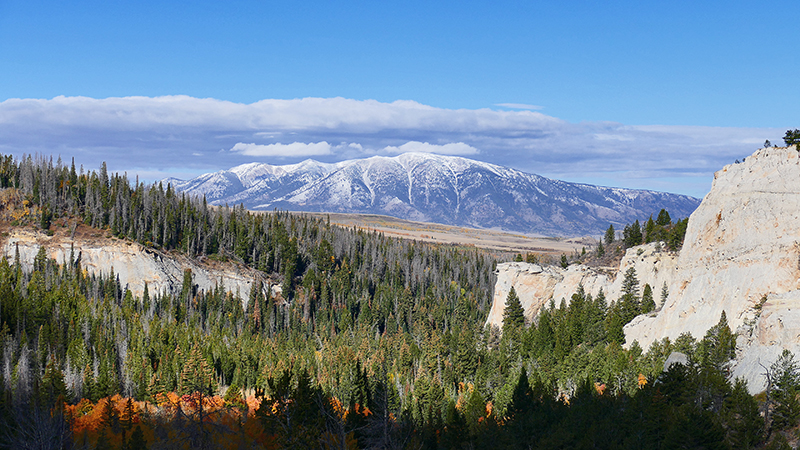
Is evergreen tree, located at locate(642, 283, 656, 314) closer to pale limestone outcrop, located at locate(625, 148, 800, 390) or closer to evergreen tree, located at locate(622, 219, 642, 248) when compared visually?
pale limestone outcrop, located at locate(625, 148, 800, 390)

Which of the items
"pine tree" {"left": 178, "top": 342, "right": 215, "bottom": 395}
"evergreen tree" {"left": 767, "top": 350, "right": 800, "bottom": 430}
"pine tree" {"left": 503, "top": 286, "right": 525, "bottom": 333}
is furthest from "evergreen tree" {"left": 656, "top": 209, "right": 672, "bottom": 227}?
"pine tree" {"left": 178, "top": 342, "right": 215, "bottom": 395}

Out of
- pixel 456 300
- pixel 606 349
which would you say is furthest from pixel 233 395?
pixel 456 300

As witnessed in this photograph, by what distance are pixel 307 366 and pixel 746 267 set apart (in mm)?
75332

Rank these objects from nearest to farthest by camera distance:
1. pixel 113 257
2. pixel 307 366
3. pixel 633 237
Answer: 1. pixel 307 366
2. pixel 633 237
3. pixel 113 257

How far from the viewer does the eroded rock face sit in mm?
64125

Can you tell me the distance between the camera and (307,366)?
114438 millimetres

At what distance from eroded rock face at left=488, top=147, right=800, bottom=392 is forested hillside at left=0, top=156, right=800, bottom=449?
12.3 feet

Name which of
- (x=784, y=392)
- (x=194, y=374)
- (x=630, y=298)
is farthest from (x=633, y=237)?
(x=194, y=374)

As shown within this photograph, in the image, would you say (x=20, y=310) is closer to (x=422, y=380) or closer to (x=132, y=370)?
(x=132, y=370)

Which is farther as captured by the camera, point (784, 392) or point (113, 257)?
point (113, 257)

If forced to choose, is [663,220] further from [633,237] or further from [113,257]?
[113,257]

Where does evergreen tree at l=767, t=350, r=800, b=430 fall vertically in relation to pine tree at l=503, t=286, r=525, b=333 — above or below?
above

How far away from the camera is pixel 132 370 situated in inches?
4481

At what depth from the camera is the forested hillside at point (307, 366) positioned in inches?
2251
